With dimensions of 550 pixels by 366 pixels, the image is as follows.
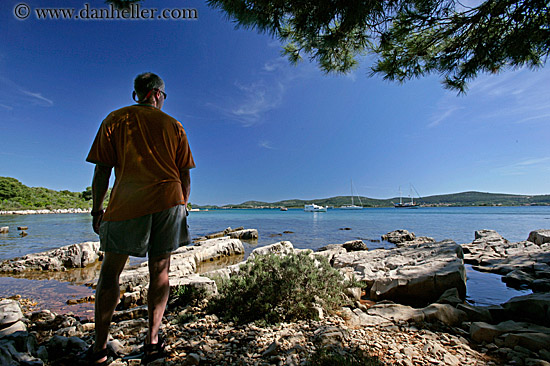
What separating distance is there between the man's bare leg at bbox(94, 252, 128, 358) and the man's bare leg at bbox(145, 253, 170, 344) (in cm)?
28

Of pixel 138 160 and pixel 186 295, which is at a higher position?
pixel 138 160

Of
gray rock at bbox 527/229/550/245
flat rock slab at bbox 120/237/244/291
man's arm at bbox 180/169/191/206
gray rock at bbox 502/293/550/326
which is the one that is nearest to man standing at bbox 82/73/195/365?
man's arm at bbox 180/169/191/206

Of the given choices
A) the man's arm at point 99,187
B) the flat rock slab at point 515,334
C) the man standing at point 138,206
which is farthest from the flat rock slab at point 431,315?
the man's arm at point 99,187

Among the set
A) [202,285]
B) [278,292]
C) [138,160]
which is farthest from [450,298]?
[138,160]

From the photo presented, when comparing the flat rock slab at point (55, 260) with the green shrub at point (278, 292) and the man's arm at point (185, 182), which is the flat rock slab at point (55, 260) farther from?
the man's arm at point (185, 182)

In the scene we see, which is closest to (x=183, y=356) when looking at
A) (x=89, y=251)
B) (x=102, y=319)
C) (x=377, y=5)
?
(x=102, y=319)

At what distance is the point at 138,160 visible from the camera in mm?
2164

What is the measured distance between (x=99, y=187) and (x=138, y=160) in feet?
1.47

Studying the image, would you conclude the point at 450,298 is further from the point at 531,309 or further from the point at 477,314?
the point at 531,309

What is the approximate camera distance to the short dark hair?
8.07 ft

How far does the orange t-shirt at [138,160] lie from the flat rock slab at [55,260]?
26.7 feet

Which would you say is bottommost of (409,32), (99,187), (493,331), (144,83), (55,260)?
(55,260)

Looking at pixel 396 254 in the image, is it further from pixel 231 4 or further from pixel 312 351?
pixel 231 4

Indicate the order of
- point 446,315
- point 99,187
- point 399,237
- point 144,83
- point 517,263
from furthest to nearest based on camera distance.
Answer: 1. point 399,237
2. point 517,263
3. point 446,315
4. point 144,83
5. point 99,187
